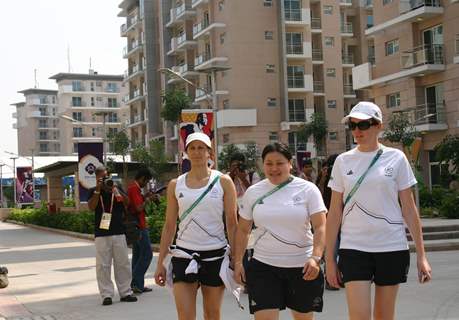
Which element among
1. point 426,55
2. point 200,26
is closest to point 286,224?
point 426,55

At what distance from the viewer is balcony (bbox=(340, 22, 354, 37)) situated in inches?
2559

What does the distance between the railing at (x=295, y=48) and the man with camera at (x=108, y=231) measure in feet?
168

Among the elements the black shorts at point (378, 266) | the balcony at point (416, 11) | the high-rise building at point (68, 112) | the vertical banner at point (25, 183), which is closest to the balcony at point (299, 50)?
the balcony at point (416, 11)

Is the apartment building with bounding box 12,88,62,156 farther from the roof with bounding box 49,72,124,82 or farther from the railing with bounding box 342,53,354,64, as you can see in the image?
the railing with bounding box 342,53,354,64

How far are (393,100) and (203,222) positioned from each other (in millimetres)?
38465

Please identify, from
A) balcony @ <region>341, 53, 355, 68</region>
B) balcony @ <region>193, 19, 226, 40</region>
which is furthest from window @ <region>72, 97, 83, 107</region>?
balcony @ <region>341, 53, 355, 68</region>

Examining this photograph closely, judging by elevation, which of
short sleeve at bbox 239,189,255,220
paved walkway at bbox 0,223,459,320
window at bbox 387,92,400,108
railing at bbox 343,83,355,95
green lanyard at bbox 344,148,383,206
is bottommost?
paved walkway at bbox 0,223,459,320

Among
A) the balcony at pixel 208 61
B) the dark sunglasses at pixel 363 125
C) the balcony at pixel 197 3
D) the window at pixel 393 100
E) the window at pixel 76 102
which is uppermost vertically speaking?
the balcony at pixel 197 3

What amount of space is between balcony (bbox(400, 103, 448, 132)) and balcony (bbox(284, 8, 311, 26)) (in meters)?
22.0

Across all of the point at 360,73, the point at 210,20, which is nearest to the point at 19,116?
the point at 210,20

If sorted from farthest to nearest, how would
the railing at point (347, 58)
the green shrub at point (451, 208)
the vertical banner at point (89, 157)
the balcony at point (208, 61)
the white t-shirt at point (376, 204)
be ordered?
1. the railing at point (347, 58)
2. the balcony at point (208, 61)
3. the green shrub at point (451, 208)
4. the vertical banner at point (89, 157)
5. the white t-shirt at point (376, 204)

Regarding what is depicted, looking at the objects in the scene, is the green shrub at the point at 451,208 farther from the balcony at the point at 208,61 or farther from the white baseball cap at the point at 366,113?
the balcony at the point at 208,61

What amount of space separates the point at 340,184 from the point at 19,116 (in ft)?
468

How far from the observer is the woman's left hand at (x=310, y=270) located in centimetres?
481
